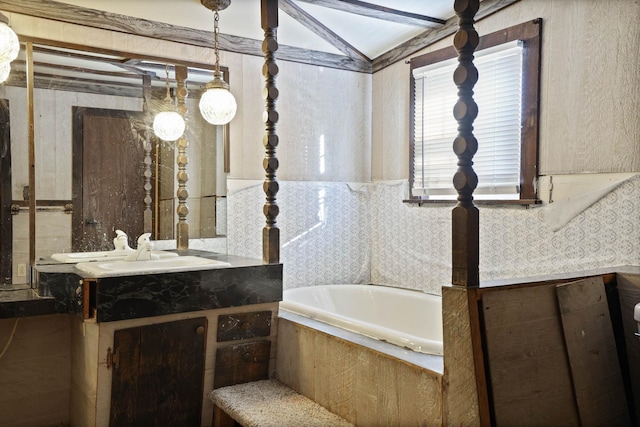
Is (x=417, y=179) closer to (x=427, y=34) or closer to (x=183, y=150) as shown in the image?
(x=427, y=34)

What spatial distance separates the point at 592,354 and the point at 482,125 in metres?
1.69

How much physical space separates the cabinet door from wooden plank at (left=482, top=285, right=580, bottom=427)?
1375mm

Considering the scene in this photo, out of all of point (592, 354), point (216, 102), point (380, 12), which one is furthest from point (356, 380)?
point (380, 12)

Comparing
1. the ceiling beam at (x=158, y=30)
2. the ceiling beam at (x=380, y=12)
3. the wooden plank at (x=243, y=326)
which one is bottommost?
the wooden plank at (x=243, y=326)

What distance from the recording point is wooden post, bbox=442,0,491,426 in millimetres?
1618

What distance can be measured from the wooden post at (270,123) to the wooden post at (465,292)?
3.91 ft

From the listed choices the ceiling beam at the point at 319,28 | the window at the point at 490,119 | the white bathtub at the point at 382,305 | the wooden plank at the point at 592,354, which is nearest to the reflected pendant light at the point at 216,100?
the ceiling beam at the point at 319,28

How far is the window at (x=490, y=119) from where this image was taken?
9.58 ft

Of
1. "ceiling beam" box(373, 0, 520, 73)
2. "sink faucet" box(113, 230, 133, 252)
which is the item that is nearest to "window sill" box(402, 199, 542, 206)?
"ceiling beam" box(373, 0, 520, 73)

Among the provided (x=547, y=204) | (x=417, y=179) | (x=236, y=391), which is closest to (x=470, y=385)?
(x=236, y=391)

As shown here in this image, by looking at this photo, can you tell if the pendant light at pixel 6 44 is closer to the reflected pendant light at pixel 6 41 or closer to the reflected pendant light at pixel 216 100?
the reflected pendant light at pixel 6 41

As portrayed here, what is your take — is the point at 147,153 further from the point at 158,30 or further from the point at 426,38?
the point at 426,38

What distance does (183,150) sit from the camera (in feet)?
10.8

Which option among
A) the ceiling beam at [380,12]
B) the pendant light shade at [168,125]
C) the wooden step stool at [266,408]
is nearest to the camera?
the wooden step stool at [266,408]
